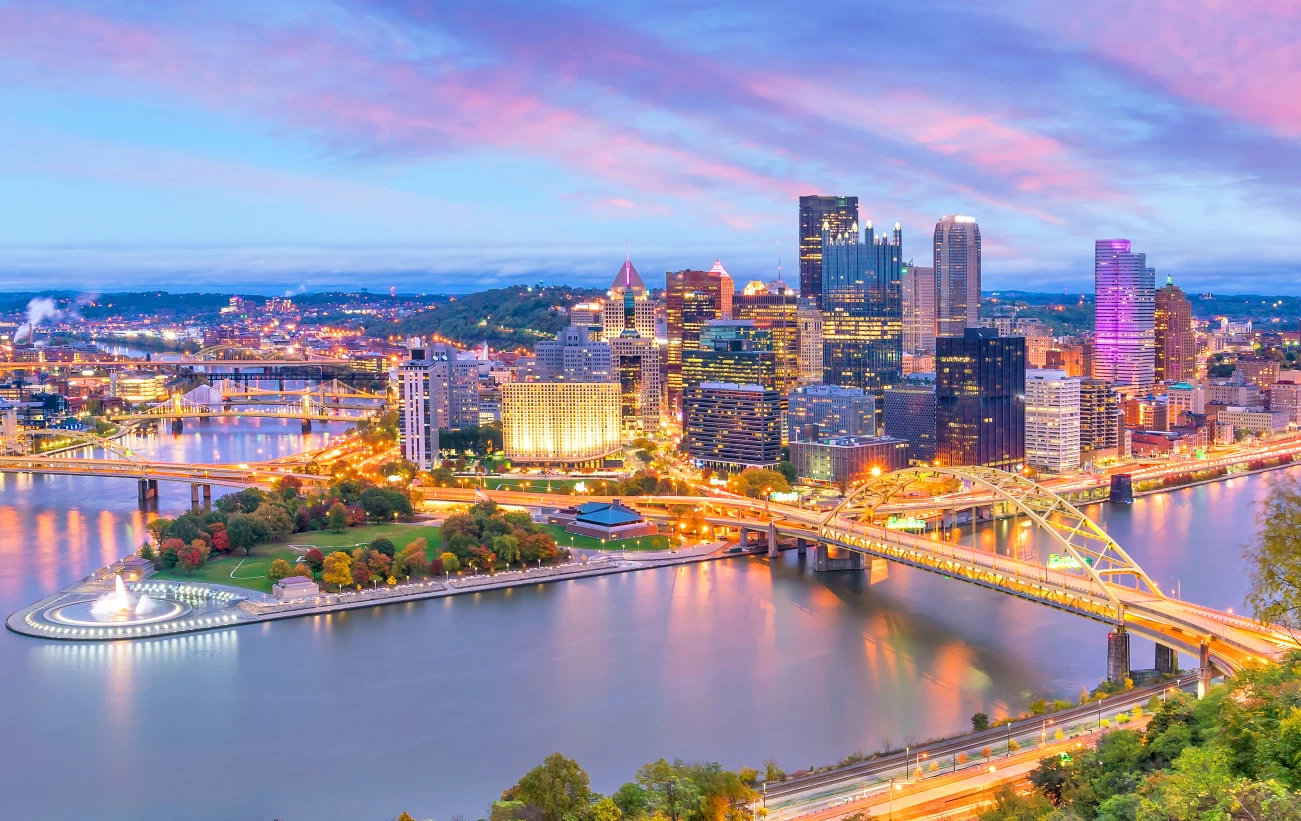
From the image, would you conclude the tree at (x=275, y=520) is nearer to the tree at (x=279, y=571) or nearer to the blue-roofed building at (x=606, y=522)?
the tree at (x=279, y=571)

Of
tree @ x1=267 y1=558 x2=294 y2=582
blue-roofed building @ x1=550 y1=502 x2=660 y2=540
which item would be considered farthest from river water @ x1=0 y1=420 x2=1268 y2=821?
blue-roofed building @ x1=550 y1=502 x2=660 y2=540

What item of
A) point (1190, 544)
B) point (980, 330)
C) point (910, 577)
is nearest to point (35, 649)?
point (910, 577)

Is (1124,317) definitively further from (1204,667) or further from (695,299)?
(1204,667)

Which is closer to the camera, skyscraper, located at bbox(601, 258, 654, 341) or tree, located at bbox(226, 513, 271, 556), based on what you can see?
tree, located at bbox(226, 513, 271, 556)

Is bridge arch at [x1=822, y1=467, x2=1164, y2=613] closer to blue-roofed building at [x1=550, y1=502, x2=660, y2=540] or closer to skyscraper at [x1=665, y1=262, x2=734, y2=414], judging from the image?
blue-roofed building at [x1=550, y1=502, x2=660, y2=540]

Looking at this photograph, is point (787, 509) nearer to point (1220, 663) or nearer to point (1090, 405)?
point (1220, 663)
